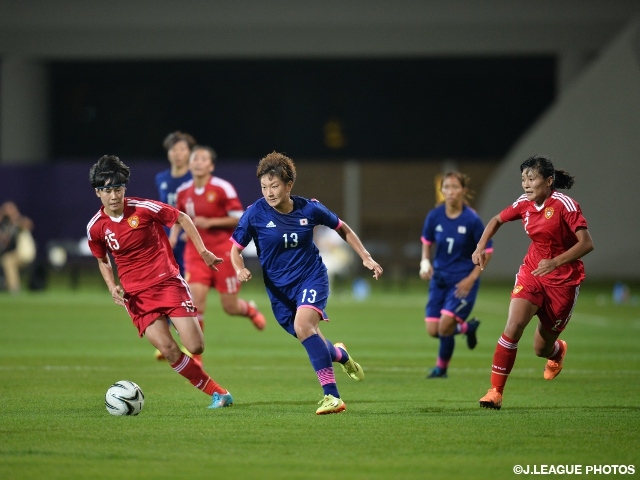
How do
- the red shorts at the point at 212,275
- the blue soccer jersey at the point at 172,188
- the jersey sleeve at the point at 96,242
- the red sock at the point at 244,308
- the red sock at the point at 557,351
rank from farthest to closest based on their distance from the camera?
1. the blue soccer jersey at the point at 172,188
2. the red sock at the point at 244,308
3. the red shorts at the point at 212,275
4. the red sock at the point at 557,351
5. the jersey sleeve at the point at 96,242

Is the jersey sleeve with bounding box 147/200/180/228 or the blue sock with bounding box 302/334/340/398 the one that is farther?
the jersey sleeve with bounding box 147/200/180/228

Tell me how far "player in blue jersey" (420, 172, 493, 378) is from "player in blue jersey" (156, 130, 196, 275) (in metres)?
3.35

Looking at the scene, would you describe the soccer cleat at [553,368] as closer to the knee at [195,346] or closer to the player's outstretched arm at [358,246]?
the player's outstretched arm at [358,246]

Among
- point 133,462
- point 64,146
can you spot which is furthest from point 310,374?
point 64,146

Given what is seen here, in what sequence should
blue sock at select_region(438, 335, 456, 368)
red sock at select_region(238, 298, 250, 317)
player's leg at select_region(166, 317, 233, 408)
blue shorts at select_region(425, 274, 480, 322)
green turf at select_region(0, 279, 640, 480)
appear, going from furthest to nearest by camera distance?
red sock at select_region(238, 298, 250, 317), blue sock at select_region(438, 335, 456, 368), blue shorts at select_region(425, 274, 480, 322), player's leg at select_region(166, 317, 233, 408), green turf at select_region(0, 279, 640, 480)

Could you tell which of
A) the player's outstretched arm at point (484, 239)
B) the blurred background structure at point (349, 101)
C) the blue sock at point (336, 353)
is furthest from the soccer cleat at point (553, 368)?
the blurred background structure at point (349, 101)

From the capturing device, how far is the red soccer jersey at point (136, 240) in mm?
8773

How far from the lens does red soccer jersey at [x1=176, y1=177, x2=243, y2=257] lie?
1264 cm

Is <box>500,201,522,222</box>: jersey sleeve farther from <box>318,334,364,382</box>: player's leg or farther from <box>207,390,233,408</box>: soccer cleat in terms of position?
<box>207,390,233,408</box>: soccer cleat

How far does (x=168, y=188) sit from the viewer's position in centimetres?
1340

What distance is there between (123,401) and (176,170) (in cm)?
549

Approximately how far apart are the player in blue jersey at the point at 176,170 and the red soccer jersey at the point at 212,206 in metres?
0.50

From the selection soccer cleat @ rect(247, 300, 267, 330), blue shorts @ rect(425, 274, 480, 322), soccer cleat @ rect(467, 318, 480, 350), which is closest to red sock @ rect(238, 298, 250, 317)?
soccer cleat @ rect(247, 300, 267, 330)

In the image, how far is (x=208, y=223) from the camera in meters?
12.6
